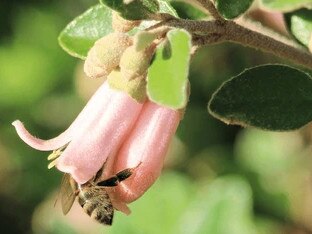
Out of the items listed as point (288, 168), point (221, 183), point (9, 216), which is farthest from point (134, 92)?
point (9, 216)

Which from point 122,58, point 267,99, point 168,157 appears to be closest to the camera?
point 122,58

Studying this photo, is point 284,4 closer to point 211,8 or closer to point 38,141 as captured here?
point 211,8

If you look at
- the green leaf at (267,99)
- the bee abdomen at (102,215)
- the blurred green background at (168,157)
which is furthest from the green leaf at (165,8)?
the blurred green background at (168,157)

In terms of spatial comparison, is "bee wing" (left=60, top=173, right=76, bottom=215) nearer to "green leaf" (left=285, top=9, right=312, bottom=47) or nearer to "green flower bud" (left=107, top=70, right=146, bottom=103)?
"green flower bud" (left=107, top=70, right=146, bottom=103)

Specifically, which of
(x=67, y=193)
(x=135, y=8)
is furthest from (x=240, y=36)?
(x=67, y=193)

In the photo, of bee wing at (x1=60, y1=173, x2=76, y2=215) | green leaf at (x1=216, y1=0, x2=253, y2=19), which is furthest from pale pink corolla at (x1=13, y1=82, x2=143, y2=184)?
green leaf at (x1=216, y1=0, x2=253, y2=19)

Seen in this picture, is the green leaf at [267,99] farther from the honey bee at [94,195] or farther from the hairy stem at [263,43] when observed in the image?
the honey bee at [94,195]
